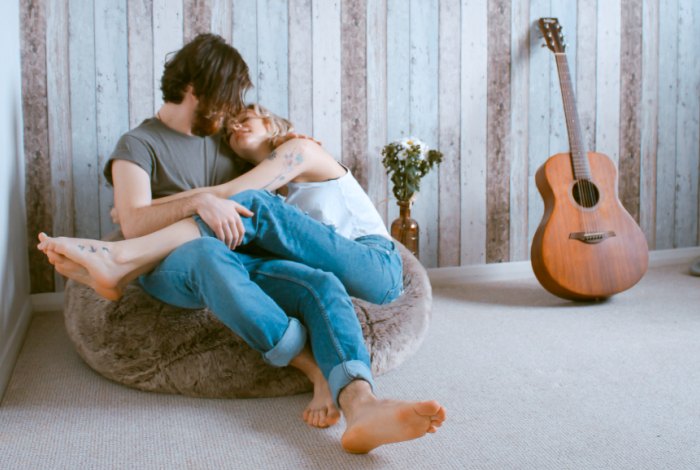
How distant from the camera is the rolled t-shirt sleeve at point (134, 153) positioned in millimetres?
2172

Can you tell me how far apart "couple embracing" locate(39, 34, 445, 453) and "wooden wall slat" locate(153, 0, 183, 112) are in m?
0.49

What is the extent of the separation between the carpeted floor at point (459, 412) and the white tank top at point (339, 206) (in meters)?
0.42

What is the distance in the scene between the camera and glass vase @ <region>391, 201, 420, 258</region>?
3074 mm

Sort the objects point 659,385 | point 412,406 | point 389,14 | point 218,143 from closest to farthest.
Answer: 1. point 412,406
2. point 659,385
3. point 218,143
4. point 389,14

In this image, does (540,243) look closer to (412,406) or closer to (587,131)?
(587,131)

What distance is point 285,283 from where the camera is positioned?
69.8 inches

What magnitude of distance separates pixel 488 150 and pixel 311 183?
4.57ft

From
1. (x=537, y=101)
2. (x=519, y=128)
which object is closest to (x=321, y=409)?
(x=519, y=128)

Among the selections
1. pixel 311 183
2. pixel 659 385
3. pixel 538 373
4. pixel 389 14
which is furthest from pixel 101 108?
pixel 659 385

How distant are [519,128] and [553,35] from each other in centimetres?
43

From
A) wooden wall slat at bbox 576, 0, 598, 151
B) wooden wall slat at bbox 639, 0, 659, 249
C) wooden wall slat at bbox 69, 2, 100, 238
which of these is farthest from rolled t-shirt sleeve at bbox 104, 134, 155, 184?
wooden wall slat at bbox 639, 0, 659, 249

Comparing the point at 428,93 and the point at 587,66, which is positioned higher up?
the point at 587,66

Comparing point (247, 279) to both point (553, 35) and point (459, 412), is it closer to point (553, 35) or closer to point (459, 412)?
point (459, 412)

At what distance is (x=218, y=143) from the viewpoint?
2.44 meters
